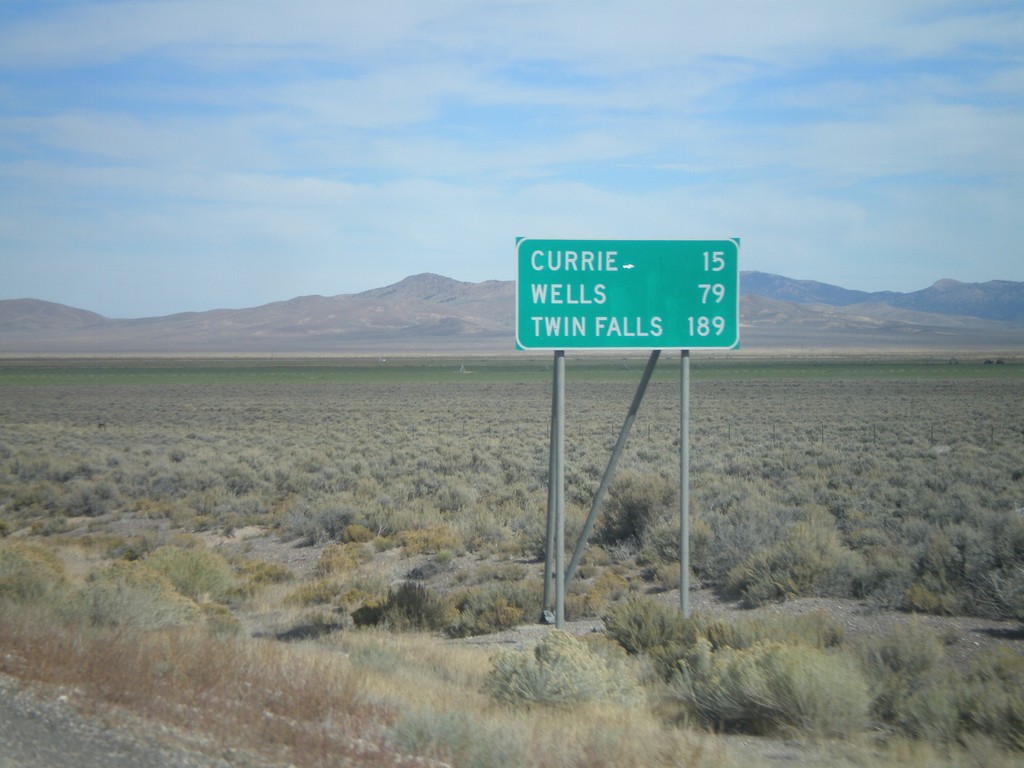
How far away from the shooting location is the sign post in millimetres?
9219

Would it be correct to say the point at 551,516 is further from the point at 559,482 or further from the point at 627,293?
the point at 627,293

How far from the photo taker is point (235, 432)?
39.3 m

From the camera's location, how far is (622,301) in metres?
9.32

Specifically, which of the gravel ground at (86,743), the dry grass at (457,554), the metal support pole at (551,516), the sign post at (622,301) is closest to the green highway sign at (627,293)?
the sign post at (622,301)

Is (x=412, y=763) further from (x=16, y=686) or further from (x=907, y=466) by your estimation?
(x=907, y=466)

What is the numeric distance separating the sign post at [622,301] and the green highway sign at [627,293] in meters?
0.01

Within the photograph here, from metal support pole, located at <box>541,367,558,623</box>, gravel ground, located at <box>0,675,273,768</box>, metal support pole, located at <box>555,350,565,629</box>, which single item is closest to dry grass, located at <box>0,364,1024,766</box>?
gravel ground, located at <box>0,675,273,768</box>

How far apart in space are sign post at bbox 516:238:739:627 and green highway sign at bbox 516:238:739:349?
0.03ft

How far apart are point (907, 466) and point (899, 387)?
46.7m

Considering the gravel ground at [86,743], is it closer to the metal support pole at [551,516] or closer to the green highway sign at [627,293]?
the metal support pole at [551,516]

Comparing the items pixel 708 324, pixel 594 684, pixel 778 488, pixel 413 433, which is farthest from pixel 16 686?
pixel 413 433

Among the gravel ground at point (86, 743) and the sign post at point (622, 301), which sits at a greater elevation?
the sign post at point (622, 301)

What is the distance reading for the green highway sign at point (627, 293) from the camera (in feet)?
30.3

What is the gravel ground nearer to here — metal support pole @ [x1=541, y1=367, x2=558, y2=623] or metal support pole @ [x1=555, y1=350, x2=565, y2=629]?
metal support pole @ [x1=555, y1=350, x2=565, y2=629]
